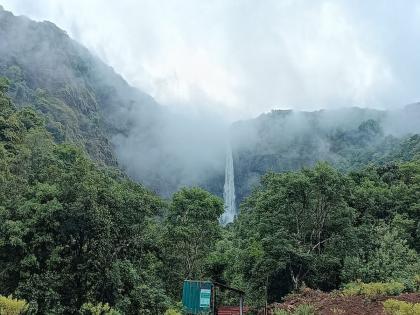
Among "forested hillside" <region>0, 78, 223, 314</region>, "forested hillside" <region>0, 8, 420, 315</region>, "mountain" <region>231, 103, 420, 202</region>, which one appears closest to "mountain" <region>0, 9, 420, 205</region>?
"mountain" <region>231, 103, 420, 202</region>

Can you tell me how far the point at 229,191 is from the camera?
97.5 m

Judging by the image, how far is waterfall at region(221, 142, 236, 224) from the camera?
91.4m

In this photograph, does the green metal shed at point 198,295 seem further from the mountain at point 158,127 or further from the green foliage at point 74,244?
the mountain at point 158,127

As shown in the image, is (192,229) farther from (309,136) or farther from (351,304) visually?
(309,136)

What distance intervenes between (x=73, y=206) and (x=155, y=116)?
10501cm

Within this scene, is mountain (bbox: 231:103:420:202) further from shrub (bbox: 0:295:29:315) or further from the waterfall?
shrub (bbox: 0:295:29:315)

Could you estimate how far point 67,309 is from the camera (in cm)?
1720

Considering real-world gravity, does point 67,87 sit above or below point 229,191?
above

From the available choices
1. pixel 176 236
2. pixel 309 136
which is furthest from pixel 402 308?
pixel 309 136

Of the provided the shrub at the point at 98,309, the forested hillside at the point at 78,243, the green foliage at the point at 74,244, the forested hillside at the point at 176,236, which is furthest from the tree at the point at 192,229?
the shrub at the point at 98,309

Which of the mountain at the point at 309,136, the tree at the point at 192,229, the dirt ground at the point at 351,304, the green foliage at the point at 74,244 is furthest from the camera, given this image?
the mountain at the point at 309,136

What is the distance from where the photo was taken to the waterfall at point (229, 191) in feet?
300

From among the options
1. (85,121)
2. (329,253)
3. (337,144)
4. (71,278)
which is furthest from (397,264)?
(337,144)

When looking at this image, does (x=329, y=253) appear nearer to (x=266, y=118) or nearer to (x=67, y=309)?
(x=67, y=309)
